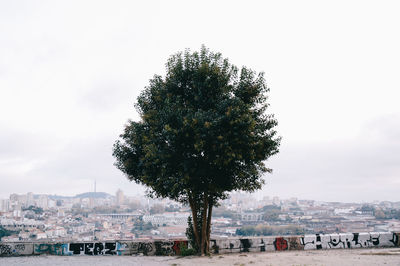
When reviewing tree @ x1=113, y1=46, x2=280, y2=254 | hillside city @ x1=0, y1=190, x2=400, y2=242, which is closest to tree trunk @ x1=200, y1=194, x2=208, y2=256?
tree @ x1=113, y1=46, x2=280, y2=254

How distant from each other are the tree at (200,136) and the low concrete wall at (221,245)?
1.96m

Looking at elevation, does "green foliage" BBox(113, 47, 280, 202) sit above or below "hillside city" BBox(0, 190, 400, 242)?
above

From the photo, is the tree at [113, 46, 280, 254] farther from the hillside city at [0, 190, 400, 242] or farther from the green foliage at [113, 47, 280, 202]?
the hillside city at [0, 190, 400, 242]

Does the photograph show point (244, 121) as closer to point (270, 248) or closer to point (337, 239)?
point (270, 248)

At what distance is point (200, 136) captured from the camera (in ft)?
46.1

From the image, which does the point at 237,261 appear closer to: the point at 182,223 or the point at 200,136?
the point at 200,136

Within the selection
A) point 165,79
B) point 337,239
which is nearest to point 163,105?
point 165,79

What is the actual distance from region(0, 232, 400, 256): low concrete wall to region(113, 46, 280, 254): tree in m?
1.96

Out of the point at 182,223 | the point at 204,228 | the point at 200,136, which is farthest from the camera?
the point at 182,223

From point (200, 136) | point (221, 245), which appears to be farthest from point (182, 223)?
point (200, 136)

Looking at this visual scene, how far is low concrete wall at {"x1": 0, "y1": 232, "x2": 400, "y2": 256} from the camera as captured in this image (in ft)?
55.3

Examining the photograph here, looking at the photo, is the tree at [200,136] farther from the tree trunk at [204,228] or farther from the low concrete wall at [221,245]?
the low concrete wall at [221,245]

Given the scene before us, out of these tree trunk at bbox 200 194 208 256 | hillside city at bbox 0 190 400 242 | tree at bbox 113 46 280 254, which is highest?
tree at bbox 113 46 280 254

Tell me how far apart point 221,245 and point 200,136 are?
7.01 meters
